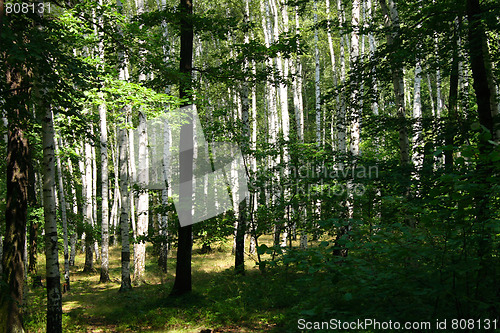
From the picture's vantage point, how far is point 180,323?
6512 millimetres

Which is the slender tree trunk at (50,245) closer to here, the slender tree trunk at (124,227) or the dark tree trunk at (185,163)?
the dark tree trunk at (185,163)

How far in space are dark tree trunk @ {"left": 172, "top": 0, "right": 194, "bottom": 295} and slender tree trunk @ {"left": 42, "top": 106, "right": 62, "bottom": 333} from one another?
2.99 m

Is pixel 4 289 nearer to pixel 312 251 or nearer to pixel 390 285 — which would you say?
pixel 312 251

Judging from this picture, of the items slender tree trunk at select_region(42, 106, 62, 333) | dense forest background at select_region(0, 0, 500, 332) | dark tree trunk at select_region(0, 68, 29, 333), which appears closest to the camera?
dense forest background at select_region(0, 0, 500, 332)

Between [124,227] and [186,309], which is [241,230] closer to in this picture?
[186,309]

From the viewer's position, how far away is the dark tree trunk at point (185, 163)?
7.88 meters

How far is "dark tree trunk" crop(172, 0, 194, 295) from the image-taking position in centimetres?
788

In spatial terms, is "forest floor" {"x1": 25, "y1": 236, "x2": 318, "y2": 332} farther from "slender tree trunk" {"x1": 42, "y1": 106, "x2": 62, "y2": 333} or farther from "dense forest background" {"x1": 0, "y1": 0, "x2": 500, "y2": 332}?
"slender tree trunk" {"x1": 42, "y1": 106, "x2": 62, "y2": 333}

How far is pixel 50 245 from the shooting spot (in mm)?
5344

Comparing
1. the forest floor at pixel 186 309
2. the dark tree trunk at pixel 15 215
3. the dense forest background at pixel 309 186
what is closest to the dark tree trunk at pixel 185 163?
the dense forest background at pixel 309 186

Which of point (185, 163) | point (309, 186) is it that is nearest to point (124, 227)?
point (185, 163)

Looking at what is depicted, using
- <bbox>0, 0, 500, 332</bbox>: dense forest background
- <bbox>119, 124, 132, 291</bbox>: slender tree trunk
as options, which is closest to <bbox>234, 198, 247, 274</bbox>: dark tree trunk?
<bbox>0, 0, 500, 332</bbox>: dense forest background

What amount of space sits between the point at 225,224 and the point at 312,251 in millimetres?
6725

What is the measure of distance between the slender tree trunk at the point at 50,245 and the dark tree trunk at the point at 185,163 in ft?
9.79
